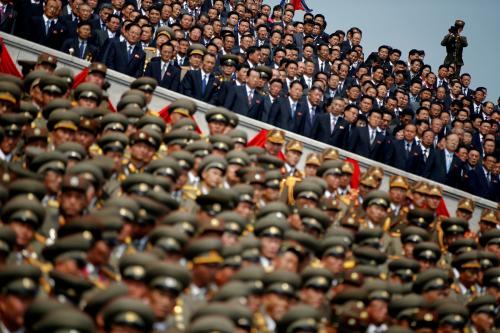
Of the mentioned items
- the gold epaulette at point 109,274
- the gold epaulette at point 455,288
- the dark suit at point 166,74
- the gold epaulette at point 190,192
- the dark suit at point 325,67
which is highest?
the dark suit at point 325,67

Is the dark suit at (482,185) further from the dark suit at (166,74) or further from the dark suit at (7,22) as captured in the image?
the dark suit at (7,22)

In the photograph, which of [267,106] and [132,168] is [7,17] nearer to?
[267,106]

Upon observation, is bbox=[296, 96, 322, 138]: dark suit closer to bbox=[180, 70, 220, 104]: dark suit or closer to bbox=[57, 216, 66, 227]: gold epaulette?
bbox=[180, 70, 220, 104]: dark suit

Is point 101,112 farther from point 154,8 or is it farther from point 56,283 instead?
point 154,8

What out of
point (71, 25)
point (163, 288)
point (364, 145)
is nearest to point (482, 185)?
point (364, 145)

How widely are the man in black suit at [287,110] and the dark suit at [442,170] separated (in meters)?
3.56

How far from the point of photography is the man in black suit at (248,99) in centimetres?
1647

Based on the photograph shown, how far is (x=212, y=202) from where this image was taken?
32.6ft

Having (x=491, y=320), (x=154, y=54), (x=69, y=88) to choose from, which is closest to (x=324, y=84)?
(x=154, y=54)

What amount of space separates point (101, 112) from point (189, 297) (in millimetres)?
4575

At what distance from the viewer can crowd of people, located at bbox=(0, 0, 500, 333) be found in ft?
24.9

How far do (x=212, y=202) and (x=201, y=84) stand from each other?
706 centimetres

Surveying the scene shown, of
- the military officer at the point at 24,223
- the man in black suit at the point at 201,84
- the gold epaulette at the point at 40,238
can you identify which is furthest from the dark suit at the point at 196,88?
the military officer at the point at 24,223

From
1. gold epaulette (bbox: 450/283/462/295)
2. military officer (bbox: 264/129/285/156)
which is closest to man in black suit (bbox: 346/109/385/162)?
military officer (bbox: 264/129/285/156)
